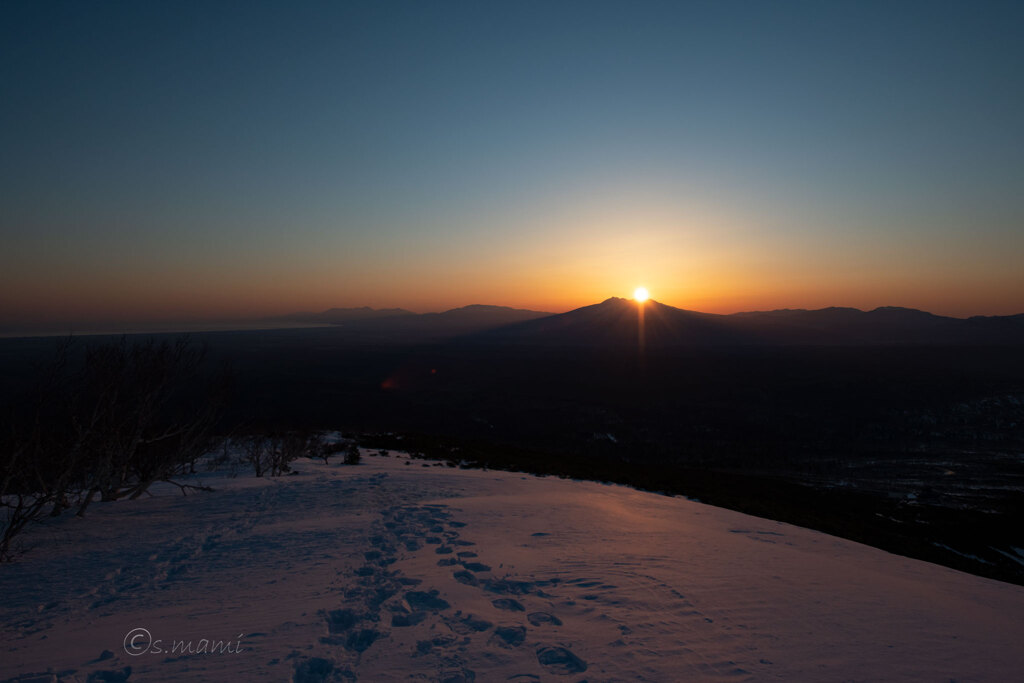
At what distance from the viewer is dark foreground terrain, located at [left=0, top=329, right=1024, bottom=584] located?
995 inches

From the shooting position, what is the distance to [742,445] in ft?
201

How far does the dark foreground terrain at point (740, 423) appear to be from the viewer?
25.3 meters

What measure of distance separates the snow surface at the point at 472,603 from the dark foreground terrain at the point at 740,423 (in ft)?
15.5

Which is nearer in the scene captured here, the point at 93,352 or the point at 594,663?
the point at 594,663

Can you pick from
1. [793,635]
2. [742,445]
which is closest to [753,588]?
[793,635]

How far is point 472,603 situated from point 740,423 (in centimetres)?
7897

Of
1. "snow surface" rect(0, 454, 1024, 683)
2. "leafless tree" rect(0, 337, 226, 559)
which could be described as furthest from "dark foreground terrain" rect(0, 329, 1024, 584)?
"snow surface" rect(0, 454, 1024, 683)

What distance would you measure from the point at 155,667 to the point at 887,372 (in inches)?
5535

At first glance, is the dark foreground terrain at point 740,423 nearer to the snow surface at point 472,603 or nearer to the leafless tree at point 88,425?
the leafless tree at point 88,425

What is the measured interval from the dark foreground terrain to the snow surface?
186 inches

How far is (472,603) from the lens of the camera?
239 inches

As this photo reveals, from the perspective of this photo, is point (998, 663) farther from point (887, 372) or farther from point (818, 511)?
point (887, 372)

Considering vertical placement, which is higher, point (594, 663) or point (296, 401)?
point (594, 663)

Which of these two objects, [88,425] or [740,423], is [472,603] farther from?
[740,423]
